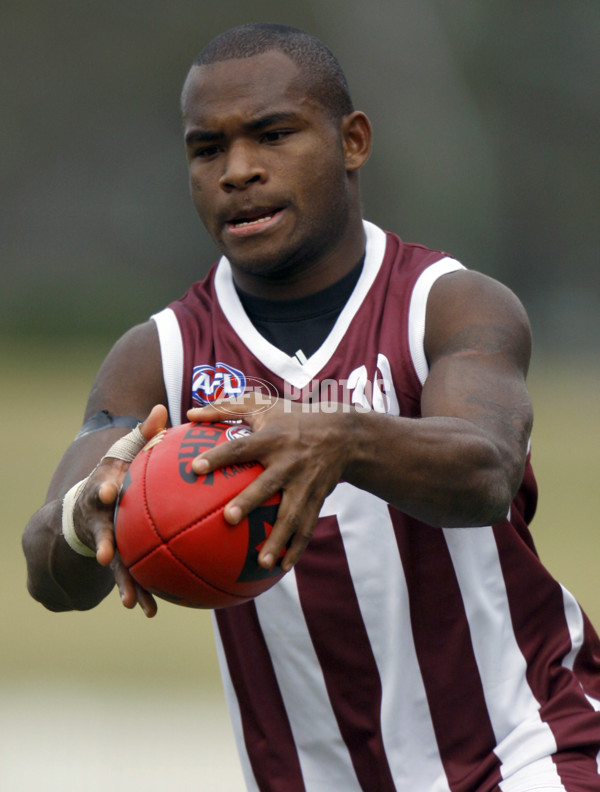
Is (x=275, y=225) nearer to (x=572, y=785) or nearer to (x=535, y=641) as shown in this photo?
(x=535, y=641)

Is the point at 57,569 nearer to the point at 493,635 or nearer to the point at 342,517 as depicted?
the point at 342,517

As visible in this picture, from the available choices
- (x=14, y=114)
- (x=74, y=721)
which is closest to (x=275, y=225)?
(x=74, y=721)

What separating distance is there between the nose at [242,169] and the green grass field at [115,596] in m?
3.52

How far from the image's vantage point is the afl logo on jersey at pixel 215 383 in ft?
11.8

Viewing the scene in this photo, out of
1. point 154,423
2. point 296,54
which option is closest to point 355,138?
point 296,54

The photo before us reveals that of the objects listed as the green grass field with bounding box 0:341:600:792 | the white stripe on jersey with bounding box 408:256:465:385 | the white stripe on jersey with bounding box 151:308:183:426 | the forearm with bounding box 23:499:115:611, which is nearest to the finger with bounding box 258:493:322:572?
the forearm with bounding box 23:499:115:611

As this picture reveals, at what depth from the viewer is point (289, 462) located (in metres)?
2.58

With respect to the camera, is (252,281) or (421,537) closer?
(421,537)

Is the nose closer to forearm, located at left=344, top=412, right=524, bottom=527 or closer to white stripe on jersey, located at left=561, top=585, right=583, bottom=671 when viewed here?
forearm, located at left=344, top=412, right=524, bottom=527

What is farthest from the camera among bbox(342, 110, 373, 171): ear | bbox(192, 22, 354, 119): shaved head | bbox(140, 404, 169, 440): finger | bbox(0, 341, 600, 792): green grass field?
bbox(0, 341, 600, 792): green grass field

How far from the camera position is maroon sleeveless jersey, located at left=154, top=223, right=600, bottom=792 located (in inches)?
137

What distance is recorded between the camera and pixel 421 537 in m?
3.52

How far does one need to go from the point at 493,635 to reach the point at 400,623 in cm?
24

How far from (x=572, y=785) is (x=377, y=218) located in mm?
18535
